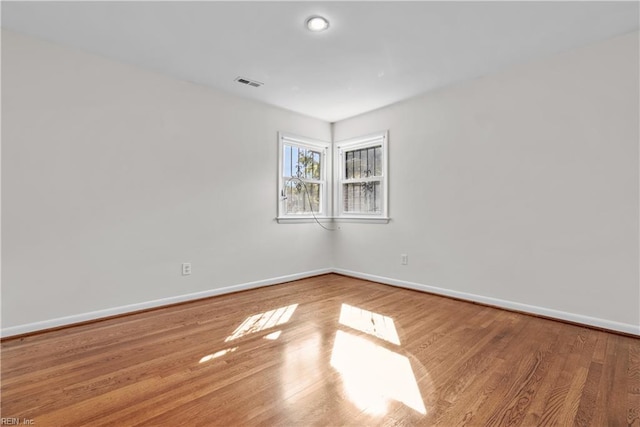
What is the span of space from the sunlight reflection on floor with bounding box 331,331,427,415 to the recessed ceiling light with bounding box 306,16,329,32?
92.3 inches

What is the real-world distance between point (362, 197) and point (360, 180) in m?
0.24

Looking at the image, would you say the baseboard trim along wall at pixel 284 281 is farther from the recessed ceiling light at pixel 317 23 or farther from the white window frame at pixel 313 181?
the recessed ceiling light at pixel 317 23

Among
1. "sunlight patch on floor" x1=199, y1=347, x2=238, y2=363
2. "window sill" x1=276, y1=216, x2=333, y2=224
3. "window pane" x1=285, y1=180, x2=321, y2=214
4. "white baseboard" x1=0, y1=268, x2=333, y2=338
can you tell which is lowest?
"sunlight patch on floor" x1=199, y1=347, x2=238, y2=363

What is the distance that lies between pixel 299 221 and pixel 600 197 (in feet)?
10.4

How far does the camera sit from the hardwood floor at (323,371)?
4.83 feet

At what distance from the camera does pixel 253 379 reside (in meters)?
1.77

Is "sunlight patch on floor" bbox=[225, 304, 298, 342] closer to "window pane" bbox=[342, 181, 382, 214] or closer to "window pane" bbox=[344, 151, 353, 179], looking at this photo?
"window pane" bbox=[342, 181, 382, 214]

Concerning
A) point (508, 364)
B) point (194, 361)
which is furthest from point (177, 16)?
point (508, 364)

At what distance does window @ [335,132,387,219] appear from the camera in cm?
426

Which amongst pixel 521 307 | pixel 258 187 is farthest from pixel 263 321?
pixel 521 307

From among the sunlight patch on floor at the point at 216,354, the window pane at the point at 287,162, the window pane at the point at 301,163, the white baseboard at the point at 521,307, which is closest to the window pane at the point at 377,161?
the window pane at the point at 301,163

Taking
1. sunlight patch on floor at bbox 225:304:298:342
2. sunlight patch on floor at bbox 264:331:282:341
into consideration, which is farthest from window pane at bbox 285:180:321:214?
sunlight patch on floor at bbox 264:331:282:341

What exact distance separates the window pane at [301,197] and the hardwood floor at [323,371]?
179 cm

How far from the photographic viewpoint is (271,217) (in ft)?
13.5
